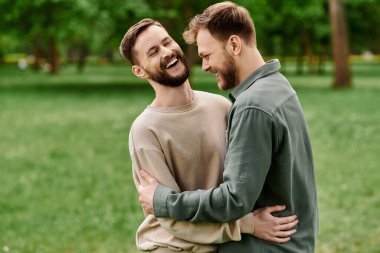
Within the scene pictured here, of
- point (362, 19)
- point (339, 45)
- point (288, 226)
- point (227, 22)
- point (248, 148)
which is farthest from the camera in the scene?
point (362, 19)

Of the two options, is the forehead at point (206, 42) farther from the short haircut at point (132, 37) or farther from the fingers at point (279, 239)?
the fingers at point (279, 239)

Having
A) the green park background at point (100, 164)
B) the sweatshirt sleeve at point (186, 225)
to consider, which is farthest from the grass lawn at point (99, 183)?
the sweatshirt sleeve at point (186, 225)

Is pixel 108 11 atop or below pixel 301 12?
atop

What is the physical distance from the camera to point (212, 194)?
234 cm

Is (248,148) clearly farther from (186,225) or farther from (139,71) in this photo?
(139,71)

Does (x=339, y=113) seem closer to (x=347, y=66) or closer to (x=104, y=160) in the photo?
(x=104, y=160)

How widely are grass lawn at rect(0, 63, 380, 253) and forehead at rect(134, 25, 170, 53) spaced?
3.67 meters

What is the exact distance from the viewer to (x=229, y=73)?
8.09ft

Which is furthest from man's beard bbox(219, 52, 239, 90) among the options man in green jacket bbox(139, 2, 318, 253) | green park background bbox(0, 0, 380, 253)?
green park background bbox(0, 0, 380, 253)

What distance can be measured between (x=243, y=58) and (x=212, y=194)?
55 cm

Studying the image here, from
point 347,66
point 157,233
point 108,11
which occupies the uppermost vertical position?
A: point 157,233

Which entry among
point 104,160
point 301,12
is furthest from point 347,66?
point 104,160

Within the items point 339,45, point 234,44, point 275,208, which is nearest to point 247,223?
point 275,208

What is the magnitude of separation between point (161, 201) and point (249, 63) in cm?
65
